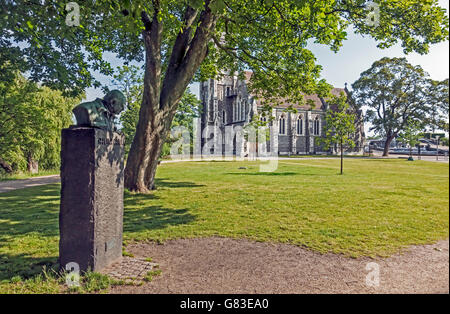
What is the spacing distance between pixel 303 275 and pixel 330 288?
18.6 inches

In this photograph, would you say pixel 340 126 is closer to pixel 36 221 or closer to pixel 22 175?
pixel 36 221

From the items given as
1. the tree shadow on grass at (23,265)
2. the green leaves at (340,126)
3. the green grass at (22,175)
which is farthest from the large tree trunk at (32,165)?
the green leaves at (340,126)

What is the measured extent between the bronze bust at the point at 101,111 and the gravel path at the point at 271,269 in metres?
2.34

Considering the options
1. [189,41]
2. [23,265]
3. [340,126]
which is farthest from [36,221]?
[340,126]

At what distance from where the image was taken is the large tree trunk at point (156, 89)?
9812 millimetres

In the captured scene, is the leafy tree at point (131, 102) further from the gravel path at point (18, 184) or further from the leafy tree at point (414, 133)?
the leafy tree at point (414, 133)

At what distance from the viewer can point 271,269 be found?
412cm

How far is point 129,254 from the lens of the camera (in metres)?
4.81

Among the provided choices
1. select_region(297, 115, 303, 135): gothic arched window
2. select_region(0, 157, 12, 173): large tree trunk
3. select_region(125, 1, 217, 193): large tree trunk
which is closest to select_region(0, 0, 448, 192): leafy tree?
select_region(125, 1, 217, 193): large tree trunk

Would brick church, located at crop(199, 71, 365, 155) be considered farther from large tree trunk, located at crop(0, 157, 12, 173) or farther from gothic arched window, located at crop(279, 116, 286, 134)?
large tree trunk, located at crop(0, 157, 12, 173)

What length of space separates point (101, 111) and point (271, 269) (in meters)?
3.58

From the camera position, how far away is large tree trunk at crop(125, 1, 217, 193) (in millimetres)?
9812

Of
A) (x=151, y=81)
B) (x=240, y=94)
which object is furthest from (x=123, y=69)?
(x=240, y=94)
